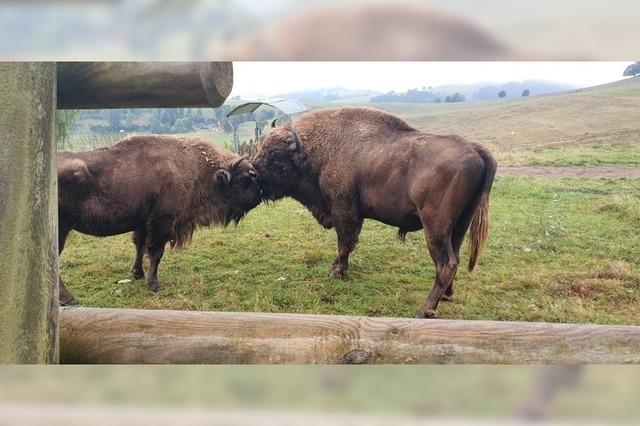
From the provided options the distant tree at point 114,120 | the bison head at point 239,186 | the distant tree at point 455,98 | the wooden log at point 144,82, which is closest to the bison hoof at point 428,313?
the distant tree at point 455,98

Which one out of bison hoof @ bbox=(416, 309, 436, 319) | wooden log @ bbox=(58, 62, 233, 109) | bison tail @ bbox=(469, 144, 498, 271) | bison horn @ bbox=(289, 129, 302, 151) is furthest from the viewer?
bison horn @ bbox=(289, 129, 302, 151)

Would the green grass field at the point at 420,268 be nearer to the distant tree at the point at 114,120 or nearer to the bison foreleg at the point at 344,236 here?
the bison foreleg at the point at 344,236

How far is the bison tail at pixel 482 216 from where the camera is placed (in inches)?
102

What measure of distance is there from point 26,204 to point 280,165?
1660 millimetres

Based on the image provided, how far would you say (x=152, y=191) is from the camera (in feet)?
9.68

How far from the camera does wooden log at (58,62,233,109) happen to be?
1.70 metres

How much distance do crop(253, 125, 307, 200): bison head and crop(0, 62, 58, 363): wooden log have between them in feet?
5.00

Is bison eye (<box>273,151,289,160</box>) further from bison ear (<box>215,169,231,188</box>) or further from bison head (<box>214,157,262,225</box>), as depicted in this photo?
bison ear (<box>215,169,231,188</box>)

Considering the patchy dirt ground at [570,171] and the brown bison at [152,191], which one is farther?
the brown bison at [152,191]

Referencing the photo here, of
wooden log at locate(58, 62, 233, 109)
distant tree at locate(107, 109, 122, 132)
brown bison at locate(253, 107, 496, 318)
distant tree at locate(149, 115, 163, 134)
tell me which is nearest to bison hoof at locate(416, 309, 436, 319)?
brown bison at locate(253, 107, 496, 318)

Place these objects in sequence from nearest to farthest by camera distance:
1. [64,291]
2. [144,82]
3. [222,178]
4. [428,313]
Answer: [144,82] < [428,313] < [64,291] < [222,178]

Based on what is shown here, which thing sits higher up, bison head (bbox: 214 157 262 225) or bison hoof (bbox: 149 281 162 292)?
bison head (bbox: 214 157 262 225)

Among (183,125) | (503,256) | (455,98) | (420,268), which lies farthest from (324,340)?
(183,125)

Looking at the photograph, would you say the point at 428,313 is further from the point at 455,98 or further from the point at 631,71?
the point at 631,71
